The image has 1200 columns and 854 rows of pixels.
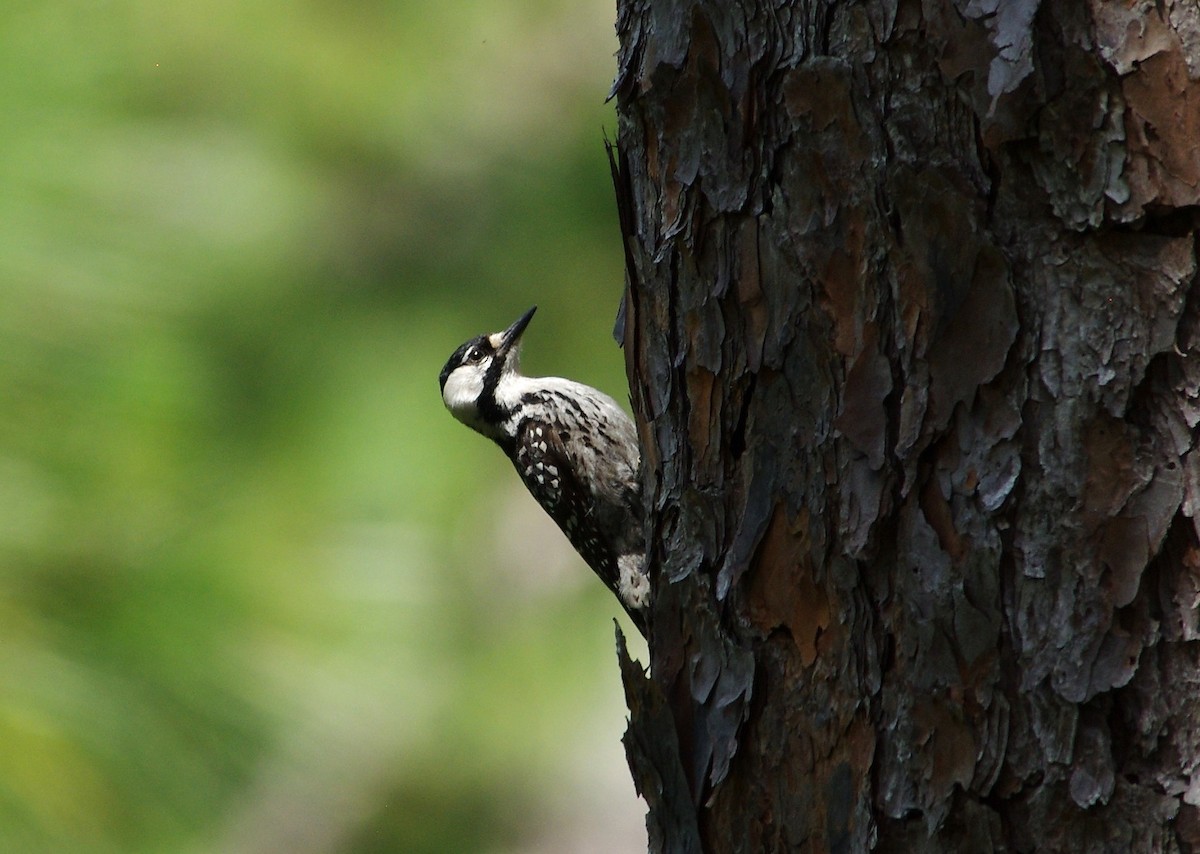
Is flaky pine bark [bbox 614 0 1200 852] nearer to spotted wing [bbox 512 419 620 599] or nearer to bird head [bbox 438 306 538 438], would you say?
spotted wing [bbox 512 419 620 599]

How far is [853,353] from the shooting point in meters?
1.29

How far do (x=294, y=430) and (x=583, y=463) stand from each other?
719mm

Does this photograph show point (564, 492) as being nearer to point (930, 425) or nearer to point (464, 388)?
point (464, 388)

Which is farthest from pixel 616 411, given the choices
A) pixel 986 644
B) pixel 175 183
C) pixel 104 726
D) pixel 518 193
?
pixel 986 644

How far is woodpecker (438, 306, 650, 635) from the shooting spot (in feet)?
9.63

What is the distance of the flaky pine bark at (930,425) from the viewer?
1136 mm

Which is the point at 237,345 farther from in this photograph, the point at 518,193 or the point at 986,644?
the point at 986,644

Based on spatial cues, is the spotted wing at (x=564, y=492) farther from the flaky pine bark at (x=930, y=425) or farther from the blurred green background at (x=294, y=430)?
the flaky pine bark at (x=930, y=425)

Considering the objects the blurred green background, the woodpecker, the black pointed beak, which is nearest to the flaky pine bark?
the blurred green background

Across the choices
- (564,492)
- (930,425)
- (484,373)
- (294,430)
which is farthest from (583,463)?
(930,425)

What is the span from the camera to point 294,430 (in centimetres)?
299

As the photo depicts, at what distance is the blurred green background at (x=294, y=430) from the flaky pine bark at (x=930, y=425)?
3.60 feet

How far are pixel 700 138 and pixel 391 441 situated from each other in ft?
6.50

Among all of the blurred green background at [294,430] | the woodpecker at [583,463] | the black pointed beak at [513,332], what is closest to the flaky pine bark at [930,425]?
the blurred green background at [294,430]
